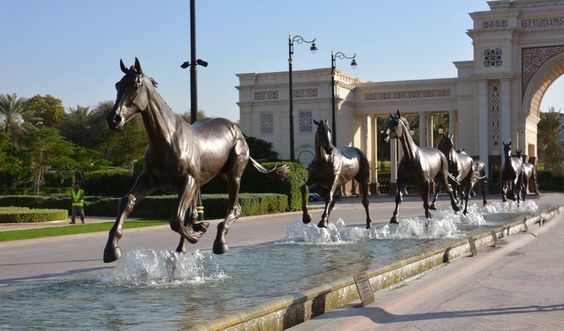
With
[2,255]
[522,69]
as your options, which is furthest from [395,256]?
[522,69]

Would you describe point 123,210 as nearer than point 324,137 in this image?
Yes

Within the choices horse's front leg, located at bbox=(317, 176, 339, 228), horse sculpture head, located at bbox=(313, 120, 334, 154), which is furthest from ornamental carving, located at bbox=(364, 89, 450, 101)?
horse sculpture head, located at bbox=(313, 120, 334, 154)

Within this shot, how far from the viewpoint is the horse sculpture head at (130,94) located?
26.2 feet

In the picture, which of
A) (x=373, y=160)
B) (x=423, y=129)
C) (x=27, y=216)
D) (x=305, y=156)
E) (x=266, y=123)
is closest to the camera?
(x=27, y=216)

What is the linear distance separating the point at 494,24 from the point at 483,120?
7128mm

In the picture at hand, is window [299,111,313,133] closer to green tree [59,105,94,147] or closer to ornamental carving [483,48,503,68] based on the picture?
ornamental carving [483,48,503,68]

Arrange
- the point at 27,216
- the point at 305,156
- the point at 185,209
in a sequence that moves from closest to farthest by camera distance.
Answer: the point at 185,209
the point at 27,216
the point at 305,156

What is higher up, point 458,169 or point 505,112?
point 505,112

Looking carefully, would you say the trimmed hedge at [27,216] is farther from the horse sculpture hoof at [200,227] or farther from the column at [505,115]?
the column at [505,115]

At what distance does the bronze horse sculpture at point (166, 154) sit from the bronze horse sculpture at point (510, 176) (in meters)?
19.2

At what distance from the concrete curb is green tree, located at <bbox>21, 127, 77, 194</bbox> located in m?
47.6

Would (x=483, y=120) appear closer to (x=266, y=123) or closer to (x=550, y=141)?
(x=266, y=123)

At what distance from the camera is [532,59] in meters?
60.1

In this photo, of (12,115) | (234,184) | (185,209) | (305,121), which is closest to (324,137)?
(234,184)
